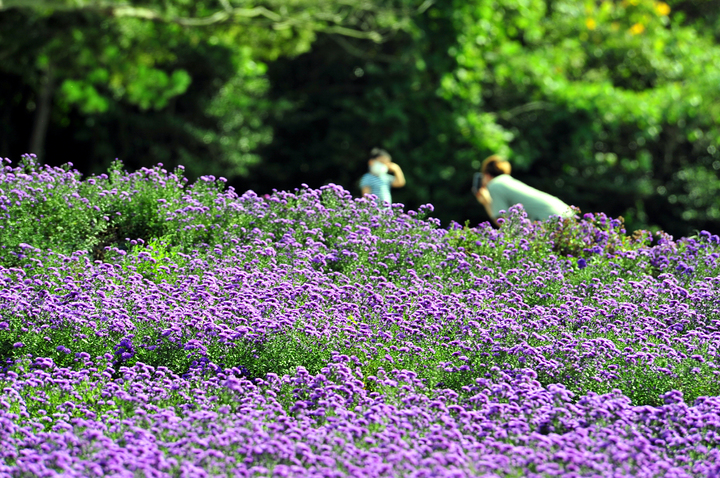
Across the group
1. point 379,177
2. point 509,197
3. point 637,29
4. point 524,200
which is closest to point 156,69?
point 379,177

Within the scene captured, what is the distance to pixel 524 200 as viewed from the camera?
844 centimetres

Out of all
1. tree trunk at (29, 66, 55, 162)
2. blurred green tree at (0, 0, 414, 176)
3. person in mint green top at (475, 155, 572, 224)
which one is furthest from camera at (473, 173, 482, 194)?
tree trunk at (29, 66, 55, 162)

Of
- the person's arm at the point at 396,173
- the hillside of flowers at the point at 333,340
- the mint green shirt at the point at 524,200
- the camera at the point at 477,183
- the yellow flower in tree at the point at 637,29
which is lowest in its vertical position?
the hillside of flowers at the point at 333,340

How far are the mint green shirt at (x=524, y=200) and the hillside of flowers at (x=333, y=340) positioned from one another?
787 mm

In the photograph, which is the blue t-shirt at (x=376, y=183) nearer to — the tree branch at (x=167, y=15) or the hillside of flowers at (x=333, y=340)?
the hillside of flowers at (x=333, y=340)

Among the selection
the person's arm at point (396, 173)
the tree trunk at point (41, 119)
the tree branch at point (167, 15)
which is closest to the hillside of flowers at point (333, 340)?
the person's arm at point (396, 173)

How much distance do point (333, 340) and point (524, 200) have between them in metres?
4.07

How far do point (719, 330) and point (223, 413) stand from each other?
3086mm

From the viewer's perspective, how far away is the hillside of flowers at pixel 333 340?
3564 millimetres

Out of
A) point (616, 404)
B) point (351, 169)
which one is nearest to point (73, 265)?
point (616, 404)

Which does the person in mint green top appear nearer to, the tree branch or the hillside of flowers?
the hillside of flowers

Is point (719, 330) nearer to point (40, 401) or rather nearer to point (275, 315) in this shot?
point (275, 315)

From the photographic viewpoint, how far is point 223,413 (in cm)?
404

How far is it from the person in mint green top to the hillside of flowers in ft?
2.61
